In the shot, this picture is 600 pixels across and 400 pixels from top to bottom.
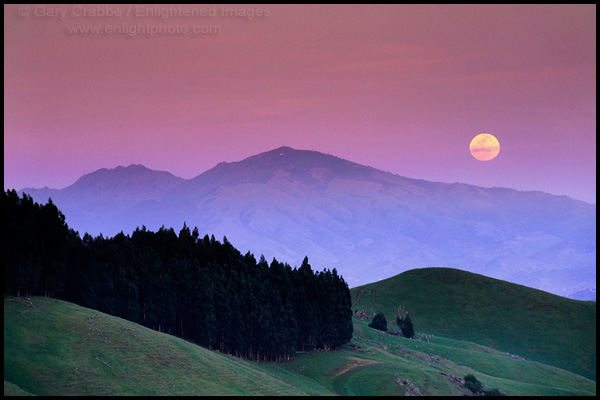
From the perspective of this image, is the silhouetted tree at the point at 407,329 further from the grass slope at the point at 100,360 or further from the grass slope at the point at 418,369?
the grass slope at the point at 100,360

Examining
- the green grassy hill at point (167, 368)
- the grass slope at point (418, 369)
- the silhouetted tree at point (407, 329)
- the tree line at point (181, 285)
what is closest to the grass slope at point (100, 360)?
the green grassy hill at point (167, 368)

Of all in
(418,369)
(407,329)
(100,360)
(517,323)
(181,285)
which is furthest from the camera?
(517,323)

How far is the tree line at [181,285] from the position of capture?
8681cm

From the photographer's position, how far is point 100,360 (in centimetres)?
6894

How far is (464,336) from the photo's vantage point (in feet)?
577

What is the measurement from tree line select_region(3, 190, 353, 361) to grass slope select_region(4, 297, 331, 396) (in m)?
8.68

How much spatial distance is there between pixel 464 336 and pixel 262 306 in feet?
275

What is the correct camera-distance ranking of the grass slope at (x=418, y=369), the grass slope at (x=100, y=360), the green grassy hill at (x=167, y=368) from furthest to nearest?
the grass slope at (x=418, y=369) < the green grassy hill at (x=167, y=368) < the grass slope at (x=100, y=360)

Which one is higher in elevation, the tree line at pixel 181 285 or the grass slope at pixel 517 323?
the tree line at pixel 181 285

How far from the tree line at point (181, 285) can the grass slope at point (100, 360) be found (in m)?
8.68

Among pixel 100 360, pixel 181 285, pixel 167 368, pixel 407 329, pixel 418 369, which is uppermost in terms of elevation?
pixel 181 285

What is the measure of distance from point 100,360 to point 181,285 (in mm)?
39132

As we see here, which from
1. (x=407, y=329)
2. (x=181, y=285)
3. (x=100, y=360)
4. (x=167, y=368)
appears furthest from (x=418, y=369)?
(x=407, y=329)

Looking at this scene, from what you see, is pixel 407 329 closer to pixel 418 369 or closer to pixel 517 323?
pixel 517 323
